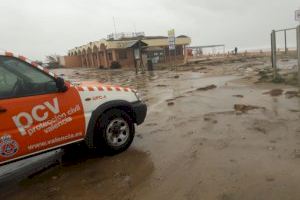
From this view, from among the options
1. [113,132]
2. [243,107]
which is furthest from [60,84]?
[243,107]

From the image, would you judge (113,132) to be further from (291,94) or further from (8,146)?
(291,94)

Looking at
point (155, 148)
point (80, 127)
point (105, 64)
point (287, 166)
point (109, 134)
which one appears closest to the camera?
point (287, 166)

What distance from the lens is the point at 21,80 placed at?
4.23m

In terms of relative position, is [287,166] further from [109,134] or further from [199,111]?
[199,111]

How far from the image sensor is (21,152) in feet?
13.4

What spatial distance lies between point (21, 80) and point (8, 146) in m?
0.89

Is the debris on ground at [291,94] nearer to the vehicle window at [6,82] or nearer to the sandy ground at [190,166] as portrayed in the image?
the sandy ground at [190,166]

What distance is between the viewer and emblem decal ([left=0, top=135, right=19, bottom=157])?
12.9 feet

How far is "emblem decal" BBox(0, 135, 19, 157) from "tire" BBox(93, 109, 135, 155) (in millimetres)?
1287

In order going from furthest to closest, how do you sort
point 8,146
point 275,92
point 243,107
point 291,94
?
point 275,92
point 291,94
point 243,107
point 8,146

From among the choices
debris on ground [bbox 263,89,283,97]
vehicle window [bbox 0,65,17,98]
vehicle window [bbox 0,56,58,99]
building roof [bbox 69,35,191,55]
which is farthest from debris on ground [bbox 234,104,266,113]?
building roof [bbox 69,35,191,55]

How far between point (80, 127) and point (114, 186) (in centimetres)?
113

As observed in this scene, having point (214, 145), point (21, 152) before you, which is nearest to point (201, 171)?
point (214, 145)

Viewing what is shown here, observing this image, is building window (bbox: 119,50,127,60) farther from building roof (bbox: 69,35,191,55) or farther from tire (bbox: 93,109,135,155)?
tire (bbox: 93,109,135,155)
